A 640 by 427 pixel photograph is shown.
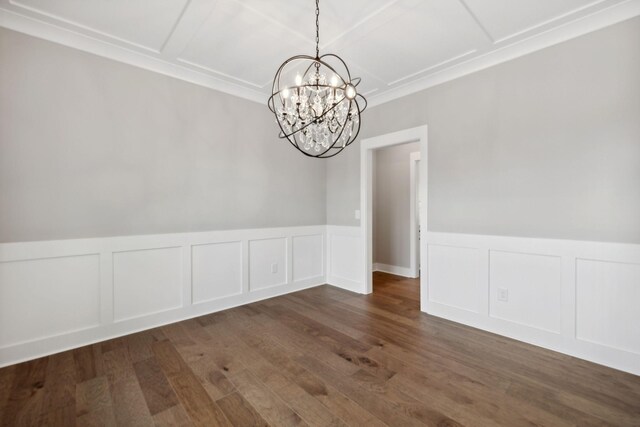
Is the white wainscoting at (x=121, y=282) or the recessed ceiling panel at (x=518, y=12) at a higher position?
the recessed ceiling panel at (x=518, y=12)

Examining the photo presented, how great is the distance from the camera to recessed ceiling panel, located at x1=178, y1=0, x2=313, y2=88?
221 centimetres

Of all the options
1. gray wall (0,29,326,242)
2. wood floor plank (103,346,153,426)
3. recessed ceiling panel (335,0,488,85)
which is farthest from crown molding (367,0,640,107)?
wood floor plank (103,346,153,426)

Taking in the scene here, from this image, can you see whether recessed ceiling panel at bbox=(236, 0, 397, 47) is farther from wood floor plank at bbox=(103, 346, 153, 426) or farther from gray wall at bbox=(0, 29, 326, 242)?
wood floor plank at bbox=(103, 346, 153, 426)

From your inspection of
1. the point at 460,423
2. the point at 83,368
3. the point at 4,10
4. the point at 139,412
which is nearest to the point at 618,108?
the point at 460,423

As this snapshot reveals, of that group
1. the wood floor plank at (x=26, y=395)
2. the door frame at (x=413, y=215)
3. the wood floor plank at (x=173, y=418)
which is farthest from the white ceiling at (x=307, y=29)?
the wood floor plank at (x=173, y=418)

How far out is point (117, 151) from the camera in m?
2.65

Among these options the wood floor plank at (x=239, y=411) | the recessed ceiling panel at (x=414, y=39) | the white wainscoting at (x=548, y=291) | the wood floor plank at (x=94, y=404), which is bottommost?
the wood floor plank at (x=239, y=411)

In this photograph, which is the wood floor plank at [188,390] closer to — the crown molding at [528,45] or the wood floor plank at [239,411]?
the wood floor plank at [239,411]

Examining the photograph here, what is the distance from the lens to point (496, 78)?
2.72 metres

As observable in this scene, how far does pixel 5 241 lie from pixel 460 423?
3.45 meters

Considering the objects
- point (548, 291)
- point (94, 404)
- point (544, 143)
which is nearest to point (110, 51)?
point (94, 404)

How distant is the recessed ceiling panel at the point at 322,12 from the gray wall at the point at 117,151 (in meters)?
1.43

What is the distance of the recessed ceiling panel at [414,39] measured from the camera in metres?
2.15

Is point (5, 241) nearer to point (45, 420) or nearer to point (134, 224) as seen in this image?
point (134, 224)
